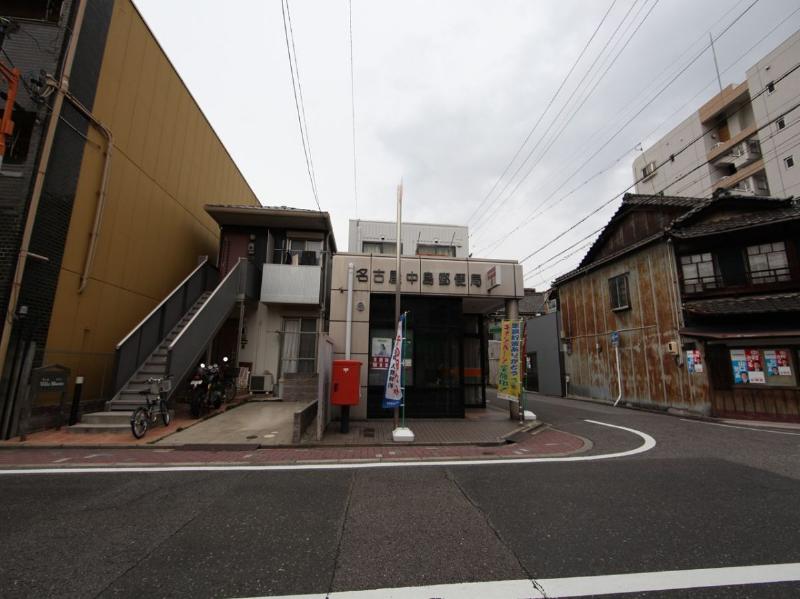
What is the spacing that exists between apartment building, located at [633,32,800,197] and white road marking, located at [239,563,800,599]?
74.5 feet

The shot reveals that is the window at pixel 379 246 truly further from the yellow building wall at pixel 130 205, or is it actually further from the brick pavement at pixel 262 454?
the brick pavement at pixel 262 454

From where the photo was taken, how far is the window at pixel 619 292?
16750mm

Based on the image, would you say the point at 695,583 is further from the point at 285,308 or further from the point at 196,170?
the point at 196,170

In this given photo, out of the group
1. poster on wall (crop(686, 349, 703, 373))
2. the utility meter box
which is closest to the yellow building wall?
the utility meter box

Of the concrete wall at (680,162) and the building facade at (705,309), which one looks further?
the concrete wall at (680,162)

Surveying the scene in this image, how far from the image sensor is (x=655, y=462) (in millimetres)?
6203

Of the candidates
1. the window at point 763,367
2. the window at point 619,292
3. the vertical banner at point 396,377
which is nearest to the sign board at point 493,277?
the vertical banner at point 396,377

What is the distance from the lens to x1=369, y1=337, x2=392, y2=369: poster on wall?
1022 cm

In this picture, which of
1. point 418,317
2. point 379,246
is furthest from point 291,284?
point 379,246

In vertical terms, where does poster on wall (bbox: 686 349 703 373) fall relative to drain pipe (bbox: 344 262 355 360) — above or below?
below

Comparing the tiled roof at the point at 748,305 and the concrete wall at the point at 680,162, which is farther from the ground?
the concrete wall at the point at 680,162

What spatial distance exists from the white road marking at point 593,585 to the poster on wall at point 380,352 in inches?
300

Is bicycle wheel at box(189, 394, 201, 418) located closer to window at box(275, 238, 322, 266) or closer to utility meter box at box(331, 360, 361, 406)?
utility meter box at box(331, 360, 361, 406)

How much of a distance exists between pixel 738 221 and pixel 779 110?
19.6 meters
